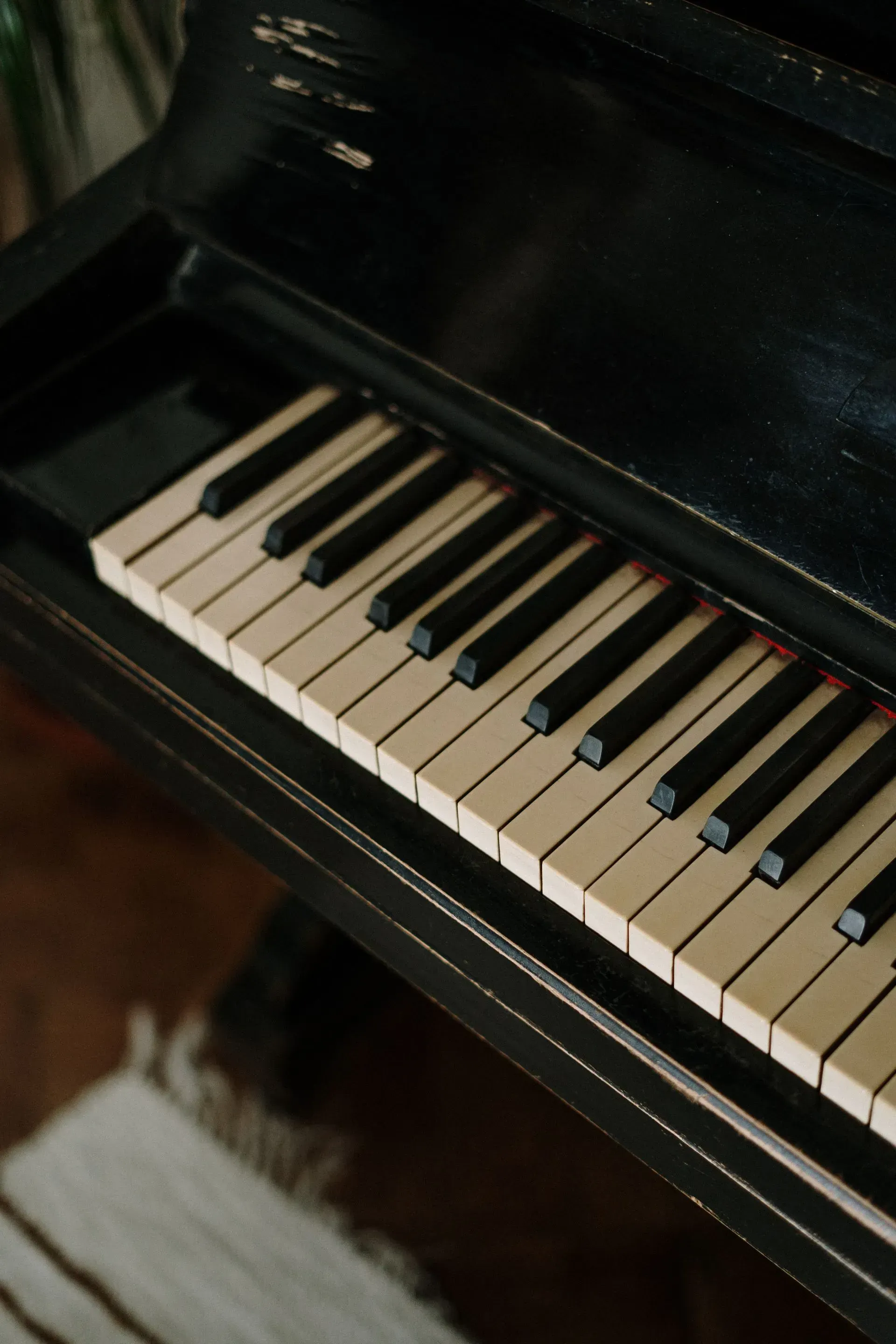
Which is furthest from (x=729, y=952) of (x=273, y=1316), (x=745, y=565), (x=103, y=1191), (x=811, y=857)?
(x=103, y=1191)

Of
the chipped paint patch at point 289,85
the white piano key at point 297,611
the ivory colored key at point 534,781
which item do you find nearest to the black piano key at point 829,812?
the ivory colored key at point 534,781

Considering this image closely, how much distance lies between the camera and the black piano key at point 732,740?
851 mm

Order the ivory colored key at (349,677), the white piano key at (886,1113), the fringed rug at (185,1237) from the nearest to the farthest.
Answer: the white piano key at (886,1113) < the ivory colored key at (349,677) < the fringed rug at (185,1237)

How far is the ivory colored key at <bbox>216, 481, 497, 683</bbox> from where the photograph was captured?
974 millimetres

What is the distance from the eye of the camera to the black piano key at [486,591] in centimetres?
Answer: 96

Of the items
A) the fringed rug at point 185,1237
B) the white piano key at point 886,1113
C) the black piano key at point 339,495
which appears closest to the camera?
the white piano key at point 886,1113

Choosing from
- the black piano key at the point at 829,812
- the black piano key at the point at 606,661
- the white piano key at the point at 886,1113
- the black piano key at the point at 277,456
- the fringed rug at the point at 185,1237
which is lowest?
the fringed rug at the point at 185,1237

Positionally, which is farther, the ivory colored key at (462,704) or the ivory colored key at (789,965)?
the ivory colored key at (462,704)

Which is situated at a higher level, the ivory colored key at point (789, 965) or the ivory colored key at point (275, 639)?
the ivory colored key at point (789, 965)

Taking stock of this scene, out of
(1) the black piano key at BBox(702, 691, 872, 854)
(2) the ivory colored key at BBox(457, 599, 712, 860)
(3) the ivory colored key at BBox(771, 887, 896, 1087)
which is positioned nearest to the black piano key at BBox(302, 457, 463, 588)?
(2) the ivory colored key at BBox(457, 599, 712, 860)

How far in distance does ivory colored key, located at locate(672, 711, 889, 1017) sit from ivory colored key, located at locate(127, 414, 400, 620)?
45 centimetres

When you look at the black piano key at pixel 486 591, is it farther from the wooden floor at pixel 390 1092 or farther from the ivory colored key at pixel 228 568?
the wooden floor at pixel 390 1092

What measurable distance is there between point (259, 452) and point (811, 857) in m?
0.54

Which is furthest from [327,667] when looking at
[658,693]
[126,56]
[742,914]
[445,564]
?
[126,56]
